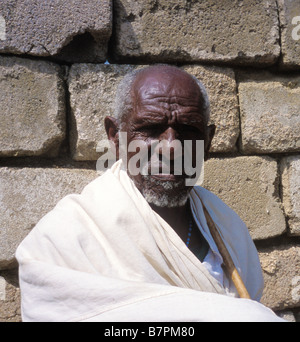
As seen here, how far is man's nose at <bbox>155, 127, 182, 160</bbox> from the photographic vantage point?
2.14m

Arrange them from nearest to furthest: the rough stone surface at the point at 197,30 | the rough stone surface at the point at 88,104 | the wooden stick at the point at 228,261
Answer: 1. the wooden stick at the point at 228,261
2. the rough stone surface at the point at 88,104
3. the rough stone surface at the point at 197,30

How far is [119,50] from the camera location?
3199 millimetres

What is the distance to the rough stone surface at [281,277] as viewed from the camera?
131 inches

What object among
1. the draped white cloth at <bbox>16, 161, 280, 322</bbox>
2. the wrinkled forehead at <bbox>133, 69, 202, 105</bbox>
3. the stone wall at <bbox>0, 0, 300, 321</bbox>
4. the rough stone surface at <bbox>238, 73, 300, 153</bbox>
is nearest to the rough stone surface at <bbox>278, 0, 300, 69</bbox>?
the stone wall at <bbox>0, 0, 300, 321</bbox>

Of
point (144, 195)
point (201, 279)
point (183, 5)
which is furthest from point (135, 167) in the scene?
point (183, 5)

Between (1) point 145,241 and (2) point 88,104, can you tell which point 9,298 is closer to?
(2) point 88,104

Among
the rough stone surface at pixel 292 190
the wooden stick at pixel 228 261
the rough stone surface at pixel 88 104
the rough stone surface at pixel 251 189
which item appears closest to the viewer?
the wooden stick at pixel 228 261

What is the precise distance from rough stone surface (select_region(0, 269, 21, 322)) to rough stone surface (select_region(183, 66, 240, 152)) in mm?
1689

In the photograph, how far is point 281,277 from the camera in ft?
11.0

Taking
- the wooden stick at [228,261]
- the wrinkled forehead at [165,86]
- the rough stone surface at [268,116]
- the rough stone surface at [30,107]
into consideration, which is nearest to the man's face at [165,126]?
the wrinkled forehead at [165,86]

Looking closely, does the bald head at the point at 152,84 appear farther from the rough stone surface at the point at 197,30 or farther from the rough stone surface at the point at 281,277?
the rough stone surface at the point at 281,277

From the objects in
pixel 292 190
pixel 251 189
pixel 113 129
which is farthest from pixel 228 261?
pixel 292 190

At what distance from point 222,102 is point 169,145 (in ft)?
4.34

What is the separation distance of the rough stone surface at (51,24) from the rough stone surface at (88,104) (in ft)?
0.59
